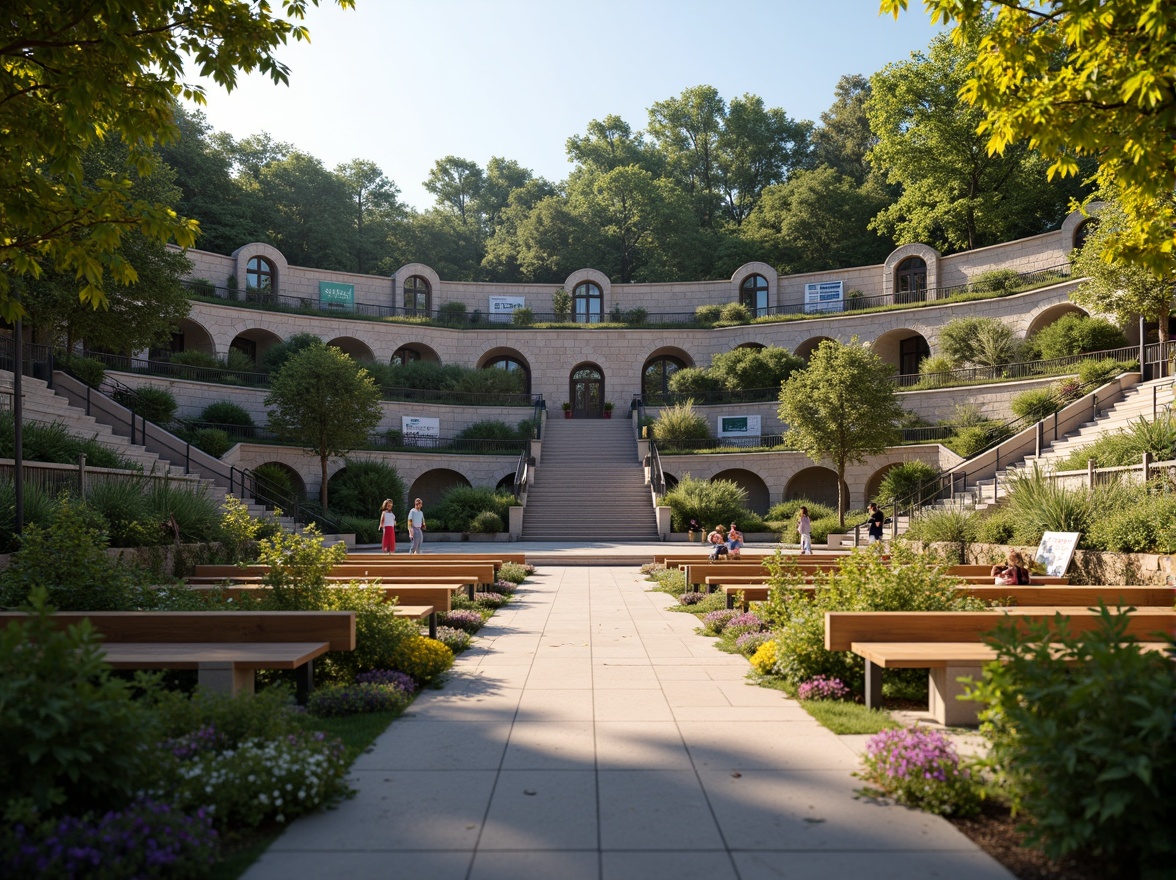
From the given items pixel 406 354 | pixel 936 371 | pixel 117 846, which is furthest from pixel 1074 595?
pixel 406 354

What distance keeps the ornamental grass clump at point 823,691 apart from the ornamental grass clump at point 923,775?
2.00m

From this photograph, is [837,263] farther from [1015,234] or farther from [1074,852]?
[1074,852]

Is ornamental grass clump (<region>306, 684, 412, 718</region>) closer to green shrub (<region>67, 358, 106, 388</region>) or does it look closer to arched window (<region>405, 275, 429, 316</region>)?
green shrub (<region>67, 358, 106, 388</region>)

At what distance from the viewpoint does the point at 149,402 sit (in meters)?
28.3

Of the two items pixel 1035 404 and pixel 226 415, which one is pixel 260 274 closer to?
pixel 226 415

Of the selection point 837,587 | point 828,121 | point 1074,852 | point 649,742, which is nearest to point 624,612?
point 837,587

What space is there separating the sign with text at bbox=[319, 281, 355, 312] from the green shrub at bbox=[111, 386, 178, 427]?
13711mm

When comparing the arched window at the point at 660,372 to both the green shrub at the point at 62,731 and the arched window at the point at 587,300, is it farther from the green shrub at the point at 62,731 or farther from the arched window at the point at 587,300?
the green shrub at the point at 62,731

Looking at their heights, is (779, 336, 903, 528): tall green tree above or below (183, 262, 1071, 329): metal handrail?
below

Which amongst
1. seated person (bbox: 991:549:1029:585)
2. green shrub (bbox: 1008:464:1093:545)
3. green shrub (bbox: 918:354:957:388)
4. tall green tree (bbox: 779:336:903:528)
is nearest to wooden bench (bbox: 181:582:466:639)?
seated person (bbox: 991:549:1029:585)

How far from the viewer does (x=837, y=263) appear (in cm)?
4934

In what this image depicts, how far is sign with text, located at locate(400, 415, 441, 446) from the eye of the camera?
3644 cm

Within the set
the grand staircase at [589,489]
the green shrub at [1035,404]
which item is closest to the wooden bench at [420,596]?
the grand staircase at [589,489]

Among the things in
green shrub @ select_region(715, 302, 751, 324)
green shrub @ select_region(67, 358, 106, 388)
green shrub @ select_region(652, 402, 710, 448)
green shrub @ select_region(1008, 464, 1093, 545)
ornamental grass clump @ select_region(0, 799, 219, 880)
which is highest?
green shrub @ select_region(715, 302, 751, 324)
